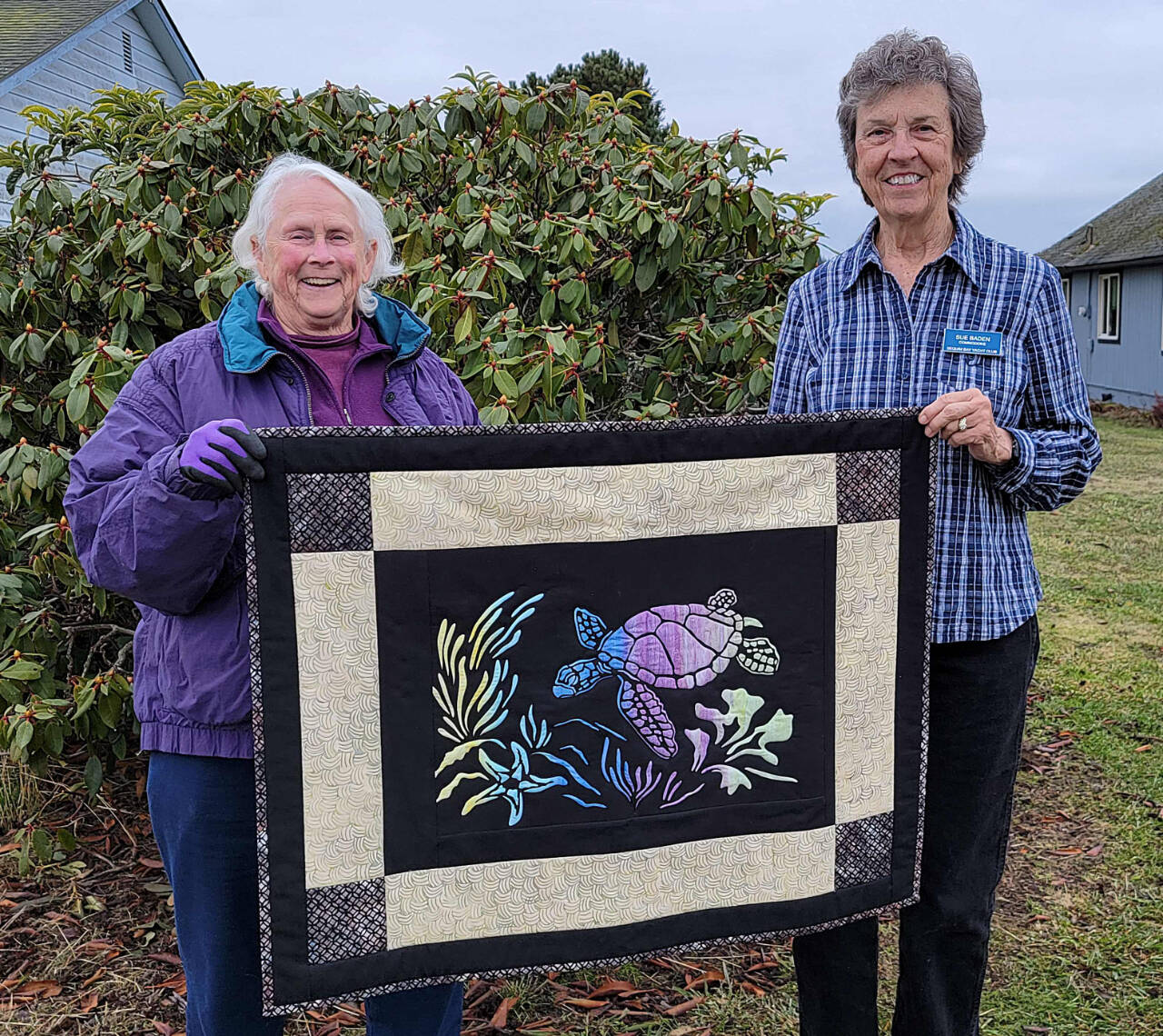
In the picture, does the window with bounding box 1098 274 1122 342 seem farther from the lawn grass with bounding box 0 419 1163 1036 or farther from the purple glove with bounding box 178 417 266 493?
the purple glove with bounding box 178 417 266 493

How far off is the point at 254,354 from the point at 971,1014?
214 centimetres

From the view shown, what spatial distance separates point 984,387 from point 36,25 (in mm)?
14449

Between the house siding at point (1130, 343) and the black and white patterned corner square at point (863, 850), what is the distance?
830 inches

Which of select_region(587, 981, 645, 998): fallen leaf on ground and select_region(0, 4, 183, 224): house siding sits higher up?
select_region(0, 4, 183, 224): house siding

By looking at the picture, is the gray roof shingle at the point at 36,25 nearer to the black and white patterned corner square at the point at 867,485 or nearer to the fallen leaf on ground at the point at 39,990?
the fallen leaf on ground at the point at 39,990

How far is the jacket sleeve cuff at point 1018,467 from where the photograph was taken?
2104 millimetres

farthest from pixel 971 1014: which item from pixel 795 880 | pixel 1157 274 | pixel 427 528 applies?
pixel 1157 274

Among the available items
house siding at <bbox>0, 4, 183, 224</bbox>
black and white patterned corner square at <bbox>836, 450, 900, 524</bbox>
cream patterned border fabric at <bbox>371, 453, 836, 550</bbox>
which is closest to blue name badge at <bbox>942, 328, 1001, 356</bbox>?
black and white patterned corner square at <bbox>836, 450, 900, 524</bbox>

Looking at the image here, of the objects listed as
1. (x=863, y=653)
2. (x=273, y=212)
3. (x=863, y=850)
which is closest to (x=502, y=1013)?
(x=863, y=850)

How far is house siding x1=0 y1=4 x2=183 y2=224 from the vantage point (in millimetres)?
11625

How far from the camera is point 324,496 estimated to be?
6.19 feet

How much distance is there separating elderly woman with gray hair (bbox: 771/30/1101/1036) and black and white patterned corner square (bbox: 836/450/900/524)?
12 cm

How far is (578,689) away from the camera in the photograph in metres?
2.04

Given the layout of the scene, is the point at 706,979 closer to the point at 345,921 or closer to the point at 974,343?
the point at 345,921
